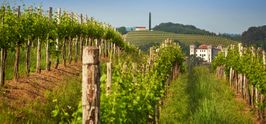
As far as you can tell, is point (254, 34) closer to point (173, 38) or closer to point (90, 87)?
point (173, 38)

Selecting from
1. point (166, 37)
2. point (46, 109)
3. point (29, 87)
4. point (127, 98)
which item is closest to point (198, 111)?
point (46, 109)

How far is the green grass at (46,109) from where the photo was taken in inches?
492

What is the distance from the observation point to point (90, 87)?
5711 mm

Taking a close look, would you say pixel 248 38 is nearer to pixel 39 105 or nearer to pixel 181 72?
pixel 181 72

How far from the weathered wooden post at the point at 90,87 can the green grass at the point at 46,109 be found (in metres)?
4.07

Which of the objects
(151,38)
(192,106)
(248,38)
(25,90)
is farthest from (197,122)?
(248,38)

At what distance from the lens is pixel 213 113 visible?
16094mm

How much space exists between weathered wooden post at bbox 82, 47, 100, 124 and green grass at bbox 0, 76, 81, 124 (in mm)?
4065

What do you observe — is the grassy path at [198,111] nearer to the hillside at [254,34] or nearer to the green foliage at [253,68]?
the green foliage at [253,68]

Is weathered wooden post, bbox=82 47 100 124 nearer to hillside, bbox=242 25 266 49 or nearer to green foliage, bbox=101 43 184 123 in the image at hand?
green foliage, bbox=101 43 184 123

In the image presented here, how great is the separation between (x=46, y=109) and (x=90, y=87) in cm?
895

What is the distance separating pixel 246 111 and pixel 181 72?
24.0 m

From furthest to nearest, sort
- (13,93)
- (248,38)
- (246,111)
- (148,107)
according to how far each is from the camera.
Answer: (248,38)
(246,111)
(13,93)
(148,107)

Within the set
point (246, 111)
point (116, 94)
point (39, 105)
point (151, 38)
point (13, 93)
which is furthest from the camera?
point (151, 38)
